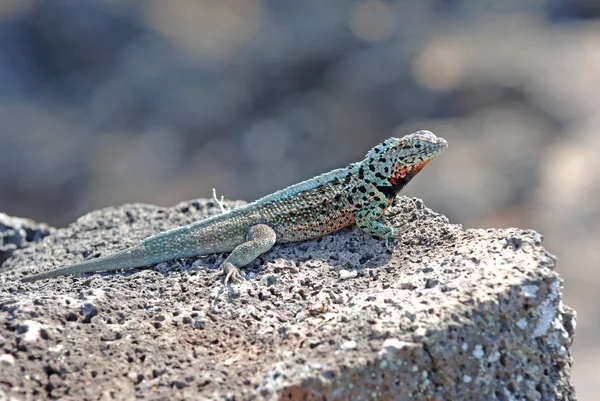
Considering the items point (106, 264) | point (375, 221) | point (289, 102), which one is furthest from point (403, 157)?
point (289, 102)

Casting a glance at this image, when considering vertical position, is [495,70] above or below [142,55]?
below

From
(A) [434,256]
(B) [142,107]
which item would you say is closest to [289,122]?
(B) [142,107]

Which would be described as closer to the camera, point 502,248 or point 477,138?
point 502,248

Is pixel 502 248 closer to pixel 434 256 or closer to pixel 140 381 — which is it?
pixel 434 256

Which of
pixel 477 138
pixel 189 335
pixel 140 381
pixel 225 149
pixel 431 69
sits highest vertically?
pixel 431 69

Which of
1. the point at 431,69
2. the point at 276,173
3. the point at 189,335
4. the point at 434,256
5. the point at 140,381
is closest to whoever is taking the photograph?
the point at 140,381

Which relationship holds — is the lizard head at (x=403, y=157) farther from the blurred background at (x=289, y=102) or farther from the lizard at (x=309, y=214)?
the blurred background at (x=289, y=102)

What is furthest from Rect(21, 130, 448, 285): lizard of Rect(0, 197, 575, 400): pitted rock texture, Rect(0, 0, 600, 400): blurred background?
Rect(0, 0, 600, 400): blurred background
